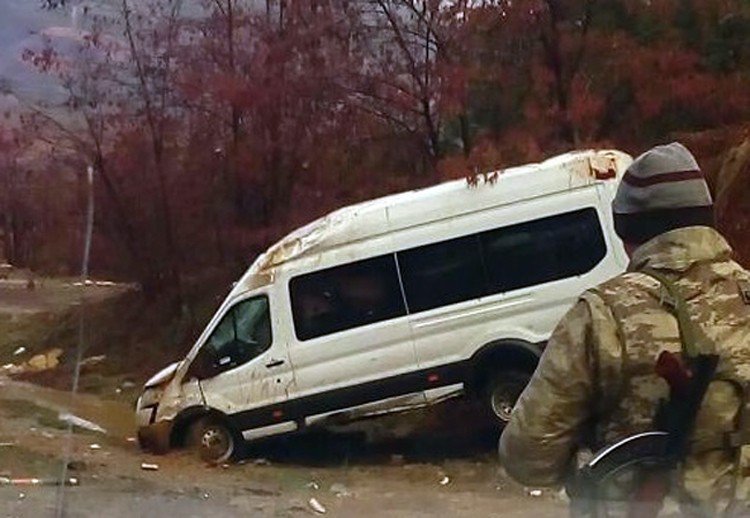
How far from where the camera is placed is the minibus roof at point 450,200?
Answer: 46.5ft

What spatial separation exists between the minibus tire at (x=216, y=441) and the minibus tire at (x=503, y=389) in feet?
8.34

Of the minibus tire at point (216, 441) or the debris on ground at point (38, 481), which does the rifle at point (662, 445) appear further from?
the minibus tire at point (216, 441)

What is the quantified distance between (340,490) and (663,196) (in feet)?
34.1

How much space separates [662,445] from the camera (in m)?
2.96

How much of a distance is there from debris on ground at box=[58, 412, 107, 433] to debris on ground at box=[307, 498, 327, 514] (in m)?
5.12

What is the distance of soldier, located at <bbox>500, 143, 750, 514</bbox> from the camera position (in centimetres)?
297

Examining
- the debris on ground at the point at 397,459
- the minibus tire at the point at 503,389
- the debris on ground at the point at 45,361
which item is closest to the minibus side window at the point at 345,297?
the minibus tire at the point at 503,389

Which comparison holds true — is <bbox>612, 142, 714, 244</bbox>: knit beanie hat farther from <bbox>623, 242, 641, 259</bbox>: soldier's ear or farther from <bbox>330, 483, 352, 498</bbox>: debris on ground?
<bbox>330, 483, 352, 498</bbox>: debris on ground

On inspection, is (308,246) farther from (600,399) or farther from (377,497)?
(600,399)

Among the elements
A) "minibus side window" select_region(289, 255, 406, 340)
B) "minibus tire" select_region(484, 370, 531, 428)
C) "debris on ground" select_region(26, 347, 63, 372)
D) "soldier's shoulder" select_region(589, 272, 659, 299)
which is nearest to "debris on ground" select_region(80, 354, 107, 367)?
"debris on ground" select_region(26, 347, 63, 372)

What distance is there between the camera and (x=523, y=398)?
304cm

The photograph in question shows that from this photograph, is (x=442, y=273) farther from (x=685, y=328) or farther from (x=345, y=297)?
(x=685, y=328)

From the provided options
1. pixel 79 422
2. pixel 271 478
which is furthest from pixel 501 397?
pixel 79 422

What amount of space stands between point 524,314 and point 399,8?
7.44 meters
